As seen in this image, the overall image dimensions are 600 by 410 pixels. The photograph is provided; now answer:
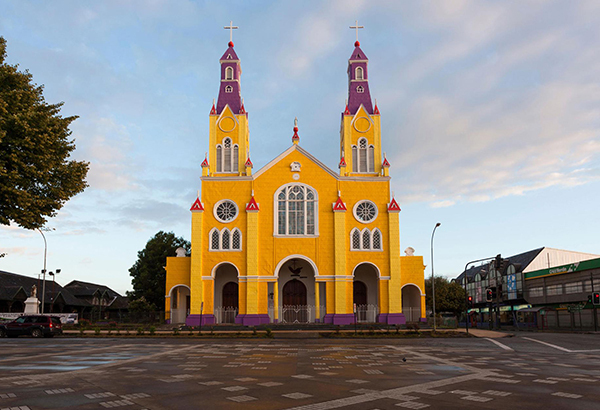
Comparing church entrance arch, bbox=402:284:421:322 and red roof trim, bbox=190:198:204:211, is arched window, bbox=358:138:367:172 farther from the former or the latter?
red roof trim, bbox=190:198:204:211

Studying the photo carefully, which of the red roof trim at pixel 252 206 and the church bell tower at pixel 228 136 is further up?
the church bell tower at pixel 228 136

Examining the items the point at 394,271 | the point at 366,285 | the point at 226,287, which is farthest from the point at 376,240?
the point at 226,287

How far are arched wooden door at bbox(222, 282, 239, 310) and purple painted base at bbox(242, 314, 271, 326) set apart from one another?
3.26 metres

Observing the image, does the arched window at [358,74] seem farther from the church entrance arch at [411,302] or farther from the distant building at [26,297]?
the distant building at [26,297]

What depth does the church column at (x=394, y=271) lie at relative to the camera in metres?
39.7

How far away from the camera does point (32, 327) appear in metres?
31.3

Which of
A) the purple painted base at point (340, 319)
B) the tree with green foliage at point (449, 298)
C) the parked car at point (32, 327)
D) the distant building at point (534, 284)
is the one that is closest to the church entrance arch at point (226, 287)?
the purple painted base at point (340, 319)

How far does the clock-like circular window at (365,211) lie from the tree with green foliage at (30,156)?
84.1ft

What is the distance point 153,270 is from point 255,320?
2200cm

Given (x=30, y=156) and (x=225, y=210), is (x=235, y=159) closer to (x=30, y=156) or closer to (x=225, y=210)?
(x=225, y=210)

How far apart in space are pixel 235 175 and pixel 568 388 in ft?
116

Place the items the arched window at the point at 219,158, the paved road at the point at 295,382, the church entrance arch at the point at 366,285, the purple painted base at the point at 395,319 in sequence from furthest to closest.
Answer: the arched window at the point at 219,158, the church entrance arch at the point at 366,285, the purple painted base at the point at 395,319, the paved road at the point at 295,382

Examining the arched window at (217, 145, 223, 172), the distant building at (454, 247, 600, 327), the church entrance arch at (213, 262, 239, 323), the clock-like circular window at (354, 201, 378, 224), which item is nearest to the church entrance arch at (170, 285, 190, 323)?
the church entrance arch at (213, 262, 239, 323)

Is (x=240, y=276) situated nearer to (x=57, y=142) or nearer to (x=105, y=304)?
(x=57, y=142)
